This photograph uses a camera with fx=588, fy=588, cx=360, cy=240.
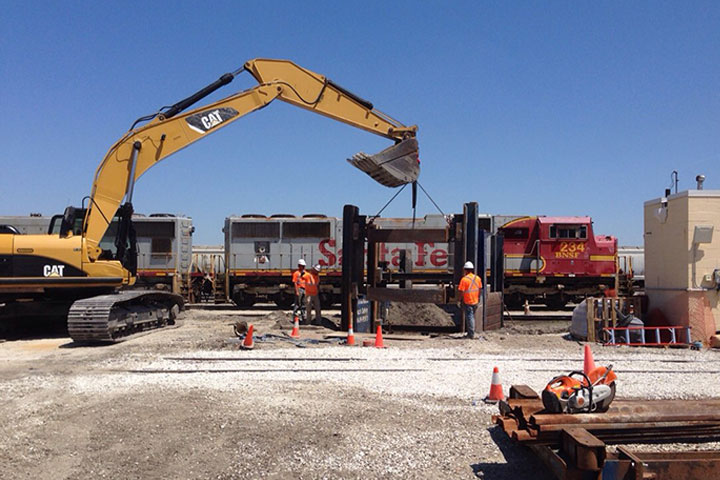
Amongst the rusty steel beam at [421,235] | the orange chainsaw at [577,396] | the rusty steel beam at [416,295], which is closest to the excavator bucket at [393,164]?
the rusty steel beam at [421,235]

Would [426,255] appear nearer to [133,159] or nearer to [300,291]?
[300,291]

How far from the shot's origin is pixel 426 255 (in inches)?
968

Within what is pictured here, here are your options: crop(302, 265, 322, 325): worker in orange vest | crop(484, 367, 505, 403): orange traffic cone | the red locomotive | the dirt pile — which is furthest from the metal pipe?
the red locomotive

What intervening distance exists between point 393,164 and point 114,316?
22.3ft

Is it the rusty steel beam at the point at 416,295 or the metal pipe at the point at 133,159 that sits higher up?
the metal pipe at the point at 133,159

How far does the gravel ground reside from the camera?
5.36 m

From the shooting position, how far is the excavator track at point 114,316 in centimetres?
1206

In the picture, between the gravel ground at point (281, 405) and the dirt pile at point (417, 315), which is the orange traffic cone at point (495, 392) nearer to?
the gravel ground at point (281, 405)

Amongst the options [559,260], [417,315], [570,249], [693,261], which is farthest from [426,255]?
[693,261]

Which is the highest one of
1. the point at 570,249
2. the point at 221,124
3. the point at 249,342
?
the point at 221,124

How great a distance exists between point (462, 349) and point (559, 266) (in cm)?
1313

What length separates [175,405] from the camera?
7.16m

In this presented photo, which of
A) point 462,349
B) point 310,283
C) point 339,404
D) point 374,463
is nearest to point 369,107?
point 310,283

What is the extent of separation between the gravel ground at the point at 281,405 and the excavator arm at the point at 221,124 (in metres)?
3.59
